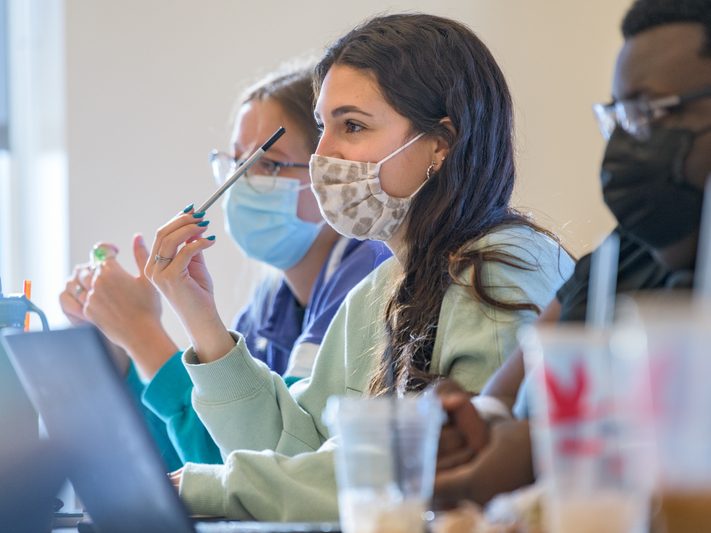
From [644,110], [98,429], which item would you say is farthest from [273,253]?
[98,429]

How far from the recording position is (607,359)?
2.08 feet

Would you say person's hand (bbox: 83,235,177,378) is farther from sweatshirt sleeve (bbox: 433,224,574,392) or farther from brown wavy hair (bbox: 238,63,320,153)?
sweatshirt sleeve (bbox: 433,224,574,392)

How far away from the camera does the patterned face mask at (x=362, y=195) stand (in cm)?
167

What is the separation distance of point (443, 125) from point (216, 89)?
5.11 ft

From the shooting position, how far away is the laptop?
31.0 inches

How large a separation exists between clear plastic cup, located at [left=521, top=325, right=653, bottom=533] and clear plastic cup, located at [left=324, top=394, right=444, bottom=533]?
0.10 meters

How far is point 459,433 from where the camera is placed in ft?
2.94

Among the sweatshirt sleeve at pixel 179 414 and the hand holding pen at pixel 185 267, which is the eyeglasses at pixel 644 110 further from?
the sweatshirt sleeve at pixel 179 414

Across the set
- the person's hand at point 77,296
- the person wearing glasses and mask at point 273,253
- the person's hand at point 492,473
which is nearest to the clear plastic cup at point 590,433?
the person's hand at point 492,473

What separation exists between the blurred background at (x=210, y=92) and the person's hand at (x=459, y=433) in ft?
Result: 7.25

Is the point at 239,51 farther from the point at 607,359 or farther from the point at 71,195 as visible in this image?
the point at 607,359

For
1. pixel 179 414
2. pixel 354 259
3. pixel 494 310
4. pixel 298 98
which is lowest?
pixel 179 414

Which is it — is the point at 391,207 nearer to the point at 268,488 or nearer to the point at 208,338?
the point at 208,338

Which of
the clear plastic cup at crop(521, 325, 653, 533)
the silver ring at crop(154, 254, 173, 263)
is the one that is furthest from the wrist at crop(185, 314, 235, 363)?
the clear plastic cup at crop(521, 325, 653, 533)
